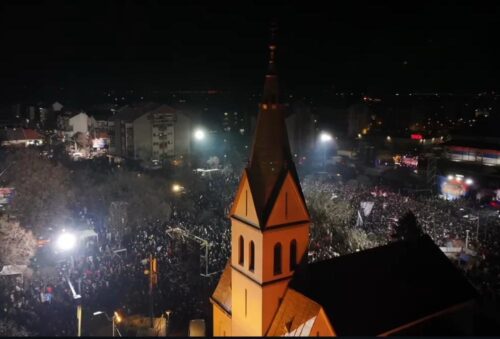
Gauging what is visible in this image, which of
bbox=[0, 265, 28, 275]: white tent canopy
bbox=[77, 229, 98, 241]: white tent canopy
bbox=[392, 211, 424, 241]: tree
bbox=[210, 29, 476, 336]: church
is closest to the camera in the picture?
bbox=[210, 29, 476, 336]: church

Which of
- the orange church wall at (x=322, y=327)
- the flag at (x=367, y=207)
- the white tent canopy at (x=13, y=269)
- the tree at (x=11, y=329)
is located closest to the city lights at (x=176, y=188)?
the flag at (x=367, y=207)

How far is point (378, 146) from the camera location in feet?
196

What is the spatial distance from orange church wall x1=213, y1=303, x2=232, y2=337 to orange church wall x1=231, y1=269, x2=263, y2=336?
402 millimetres

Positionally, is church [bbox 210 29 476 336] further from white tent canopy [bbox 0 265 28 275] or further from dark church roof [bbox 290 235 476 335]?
white tent canopy [bbox 0 265 28 275]

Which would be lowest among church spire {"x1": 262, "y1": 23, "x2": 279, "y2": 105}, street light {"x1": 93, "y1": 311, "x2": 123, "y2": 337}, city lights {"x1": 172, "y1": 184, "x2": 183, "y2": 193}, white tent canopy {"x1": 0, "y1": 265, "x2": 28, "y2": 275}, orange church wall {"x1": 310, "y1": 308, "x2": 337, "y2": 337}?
street light {"x1": 93, "y1": 311, "x2": 123, "y2": 337}

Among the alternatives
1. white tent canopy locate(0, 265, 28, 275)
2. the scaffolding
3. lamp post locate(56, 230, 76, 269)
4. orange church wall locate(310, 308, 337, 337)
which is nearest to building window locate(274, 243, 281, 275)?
orange church wall locate(310, 308, 337, 337)

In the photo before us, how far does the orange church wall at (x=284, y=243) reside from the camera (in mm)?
13798

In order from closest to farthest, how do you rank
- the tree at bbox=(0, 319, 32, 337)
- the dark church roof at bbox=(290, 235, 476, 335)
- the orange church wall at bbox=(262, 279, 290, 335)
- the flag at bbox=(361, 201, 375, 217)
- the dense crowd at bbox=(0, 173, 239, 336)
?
the dark church roof at bbox=(290, 235, 476, 335)
the orange church wall at bbox=(262, 279, 290, 335)
the tree at bbox=(0, 319, 32, 337)
the dense crowd at bbox=(0, 173, 239, 336)
the flag at bbox=(361, 201, 375, 217)

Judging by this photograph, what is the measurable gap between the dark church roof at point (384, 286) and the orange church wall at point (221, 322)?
9.91 ft

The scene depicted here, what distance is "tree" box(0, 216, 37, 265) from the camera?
23.6 metres

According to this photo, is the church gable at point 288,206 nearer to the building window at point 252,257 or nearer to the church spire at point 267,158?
the church spire at point 267,158

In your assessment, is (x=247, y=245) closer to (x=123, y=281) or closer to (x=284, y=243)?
(x=284, y=243)

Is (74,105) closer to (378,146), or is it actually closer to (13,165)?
(13,165)

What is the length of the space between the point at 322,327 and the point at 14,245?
17472 millimetres
